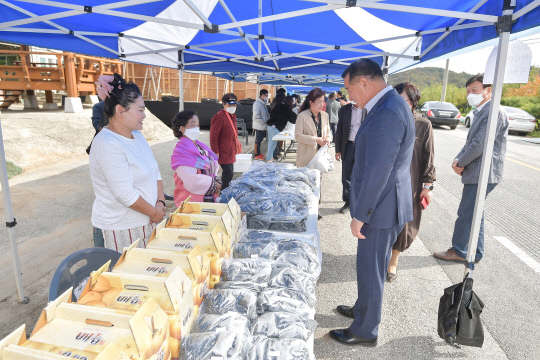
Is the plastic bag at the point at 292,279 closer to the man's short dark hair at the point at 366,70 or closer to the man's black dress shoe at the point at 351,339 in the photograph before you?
the man's black dress shoe at the point at 351,339

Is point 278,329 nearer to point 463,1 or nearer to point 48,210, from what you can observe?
point 463,1

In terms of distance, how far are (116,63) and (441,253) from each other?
561 inches

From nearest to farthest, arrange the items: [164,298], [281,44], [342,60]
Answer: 1. [164,298]
2. [281,44]
3. [342,60]

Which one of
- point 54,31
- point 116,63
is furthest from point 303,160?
point 116,63

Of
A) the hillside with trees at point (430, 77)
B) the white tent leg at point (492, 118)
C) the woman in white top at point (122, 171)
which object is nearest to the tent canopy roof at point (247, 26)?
the white tent leg at point (492, 118)

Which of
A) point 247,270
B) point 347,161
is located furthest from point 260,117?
point 247,270

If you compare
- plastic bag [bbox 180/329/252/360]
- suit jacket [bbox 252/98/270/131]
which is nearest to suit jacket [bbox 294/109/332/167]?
plastic bag [bbox 180/329/252/360]

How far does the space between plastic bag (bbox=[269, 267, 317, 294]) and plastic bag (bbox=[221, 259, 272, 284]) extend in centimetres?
4

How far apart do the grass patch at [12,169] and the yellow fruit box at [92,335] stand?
7288mm

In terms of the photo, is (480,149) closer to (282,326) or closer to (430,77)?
(282,326)

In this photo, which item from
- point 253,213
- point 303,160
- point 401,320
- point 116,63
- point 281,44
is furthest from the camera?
point 116,63

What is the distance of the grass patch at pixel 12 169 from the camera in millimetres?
6906

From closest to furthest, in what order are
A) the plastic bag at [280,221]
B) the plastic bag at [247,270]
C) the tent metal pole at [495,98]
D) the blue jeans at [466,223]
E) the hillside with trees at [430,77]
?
the plastic bag at [247,270], the tent metal pole at [495,98], the plastic bag at [280,221], the blue jeans at [466,223], the hillside with trees at [430,77]

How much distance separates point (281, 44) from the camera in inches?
219
